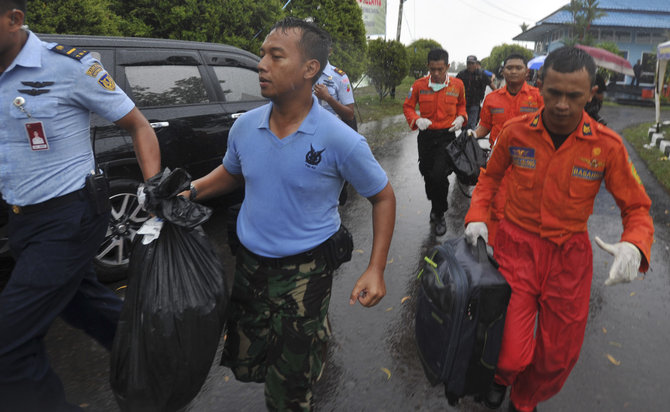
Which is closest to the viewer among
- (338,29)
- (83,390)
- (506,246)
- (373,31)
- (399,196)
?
(506,246)

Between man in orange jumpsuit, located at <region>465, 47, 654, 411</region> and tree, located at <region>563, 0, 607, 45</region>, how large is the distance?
40.8 m

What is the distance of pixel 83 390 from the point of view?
2715mm

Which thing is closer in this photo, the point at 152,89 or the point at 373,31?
A: the point at 152,89

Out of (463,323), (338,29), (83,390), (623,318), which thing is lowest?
(623,318)

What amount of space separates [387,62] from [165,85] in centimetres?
1579

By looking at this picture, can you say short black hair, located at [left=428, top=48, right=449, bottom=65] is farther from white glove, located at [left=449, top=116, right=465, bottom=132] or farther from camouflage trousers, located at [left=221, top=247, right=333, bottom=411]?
camouflage trousers, located at [left=221, top=247, right=333, bottom=411]

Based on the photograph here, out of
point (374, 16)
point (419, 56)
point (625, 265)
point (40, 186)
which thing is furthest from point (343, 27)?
point (625, 265)

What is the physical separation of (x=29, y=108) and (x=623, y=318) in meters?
4.22

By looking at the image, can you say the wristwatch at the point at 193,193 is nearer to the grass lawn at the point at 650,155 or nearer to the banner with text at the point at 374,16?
the grass lawn at the point at 650,155

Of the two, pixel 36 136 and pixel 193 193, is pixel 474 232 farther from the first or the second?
pixel 36 136

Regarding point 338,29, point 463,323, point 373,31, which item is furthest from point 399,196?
point 373,31

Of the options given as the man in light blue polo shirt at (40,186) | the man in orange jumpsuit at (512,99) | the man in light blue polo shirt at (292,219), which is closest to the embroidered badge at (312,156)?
the man in light blue polo shirt at (292,219)

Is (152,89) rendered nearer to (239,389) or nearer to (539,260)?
(239,389)

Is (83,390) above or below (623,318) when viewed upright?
above
